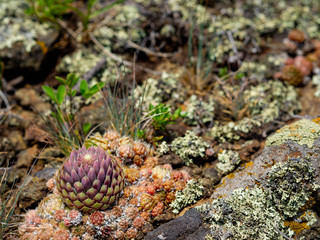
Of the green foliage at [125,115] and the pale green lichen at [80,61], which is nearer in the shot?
the green foliage at [125,115]

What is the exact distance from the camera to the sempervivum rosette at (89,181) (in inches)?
95.0

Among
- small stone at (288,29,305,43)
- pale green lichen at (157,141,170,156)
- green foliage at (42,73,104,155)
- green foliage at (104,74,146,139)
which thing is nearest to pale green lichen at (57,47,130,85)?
green foliage at (42,73,104,155)

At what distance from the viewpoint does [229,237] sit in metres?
2.38

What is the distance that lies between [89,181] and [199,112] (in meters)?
1.71

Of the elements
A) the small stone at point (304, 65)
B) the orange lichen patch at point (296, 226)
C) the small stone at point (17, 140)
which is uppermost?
the small stone at point (304, 65)

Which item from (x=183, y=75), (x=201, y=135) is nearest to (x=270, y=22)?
(x=183, y=75)

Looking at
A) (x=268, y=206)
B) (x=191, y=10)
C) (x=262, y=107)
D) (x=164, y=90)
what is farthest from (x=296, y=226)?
(x=191, y=10)

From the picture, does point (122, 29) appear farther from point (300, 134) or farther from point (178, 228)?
point (178, 228)

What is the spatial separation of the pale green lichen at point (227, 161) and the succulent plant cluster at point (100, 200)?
0.42 meters

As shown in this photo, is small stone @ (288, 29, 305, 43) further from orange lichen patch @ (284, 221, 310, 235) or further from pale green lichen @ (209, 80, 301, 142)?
orange lichen patch @ (284, 221, 310, 235)

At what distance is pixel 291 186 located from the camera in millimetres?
2529

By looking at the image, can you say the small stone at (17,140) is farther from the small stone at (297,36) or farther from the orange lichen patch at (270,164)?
the small stone at (297,36)

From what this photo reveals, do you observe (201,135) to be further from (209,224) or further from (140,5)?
(140,5)

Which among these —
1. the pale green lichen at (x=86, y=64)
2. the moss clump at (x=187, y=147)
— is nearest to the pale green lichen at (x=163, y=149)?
the moss clump at (x=187, y=147)
